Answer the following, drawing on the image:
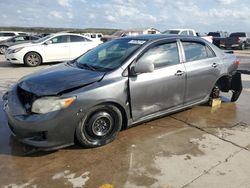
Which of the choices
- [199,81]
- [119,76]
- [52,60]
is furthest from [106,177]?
[52,60]

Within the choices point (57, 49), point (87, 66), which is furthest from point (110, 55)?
point (57, 49)

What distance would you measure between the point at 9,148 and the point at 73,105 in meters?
1.21

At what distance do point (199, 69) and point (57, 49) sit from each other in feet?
30.2

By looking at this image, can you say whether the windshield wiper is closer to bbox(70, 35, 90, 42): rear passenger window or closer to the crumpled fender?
the crumpled fender

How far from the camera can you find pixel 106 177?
335 cm

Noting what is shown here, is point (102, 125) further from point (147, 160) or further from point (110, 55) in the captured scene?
point (110, 55)

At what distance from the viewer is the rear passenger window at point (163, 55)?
4648 millimetres

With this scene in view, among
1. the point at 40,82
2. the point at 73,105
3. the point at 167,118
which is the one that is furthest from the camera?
the point at 167,118

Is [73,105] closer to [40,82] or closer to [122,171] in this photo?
[40,82]

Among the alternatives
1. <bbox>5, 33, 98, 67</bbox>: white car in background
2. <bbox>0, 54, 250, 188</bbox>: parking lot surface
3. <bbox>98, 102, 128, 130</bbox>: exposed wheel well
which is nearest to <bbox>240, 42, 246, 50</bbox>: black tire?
<bbox>5, 33, 98, 67</bbox>: white car in background

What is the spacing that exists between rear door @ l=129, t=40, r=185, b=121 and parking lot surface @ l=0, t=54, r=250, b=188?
41 cm

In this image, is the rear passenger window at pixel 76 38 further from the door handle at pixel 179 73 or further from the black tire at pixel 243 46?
the black tire at pixel 243 46

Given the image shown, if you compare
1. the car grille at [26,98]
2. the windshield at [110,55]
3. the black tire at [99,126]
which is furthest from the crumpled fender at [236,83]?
the car grille at [26,98]

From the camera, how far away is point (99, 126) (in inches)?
162
